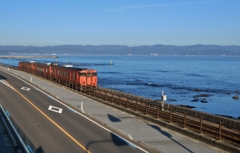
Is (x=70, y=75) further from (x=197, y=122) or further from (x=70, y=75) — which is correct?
(x=197, y=122)

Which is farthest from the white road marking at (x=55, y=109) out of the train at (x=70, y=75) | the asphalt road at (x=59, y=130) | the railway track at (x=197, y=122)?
the train at (x=70, y=75)

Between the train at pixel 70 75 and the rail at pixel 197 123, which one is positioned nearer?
the rail at pixel 197 123

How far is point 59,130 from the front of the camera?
57.1 ft

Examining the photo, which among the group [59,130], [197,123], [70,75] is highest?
[70,75]

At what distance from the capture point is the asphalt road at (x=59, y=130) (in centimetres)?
1416

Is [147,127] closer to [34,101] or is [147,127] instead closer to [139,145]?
Answer: [139,145]

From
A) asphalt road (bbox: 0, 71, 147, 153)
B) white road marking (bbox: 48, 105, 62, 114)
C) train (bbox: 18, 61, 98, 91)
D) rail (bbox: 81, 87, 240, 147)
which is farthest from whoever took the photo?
train (bbox: 18, 61, 98, 91)

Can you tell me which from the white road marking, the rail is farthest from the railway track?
the white road marking

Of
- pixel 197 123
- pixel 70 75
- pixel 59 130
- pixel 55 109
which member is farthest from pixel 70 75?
pixel 197 123

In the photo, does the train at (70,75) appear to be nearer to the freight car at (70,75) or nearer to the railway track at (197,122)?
the freight car at (70,75)

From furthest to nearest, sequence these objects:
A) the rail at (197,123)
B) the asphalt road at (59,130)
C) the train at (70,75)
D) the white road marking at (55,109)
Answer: the train at (70,75)
the white road marking at (55,109)
the rail at (197,123)
the asphalt road at (59,130)

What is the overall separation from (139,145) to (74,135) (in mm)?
3601

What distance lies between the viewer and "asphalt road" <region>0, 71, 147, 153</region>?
1416cm

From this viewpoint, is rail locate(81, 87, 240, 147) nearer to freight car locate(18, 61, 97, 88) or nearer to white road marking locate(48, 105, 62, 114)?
white road marking locate(48, 105, 62, 114)
